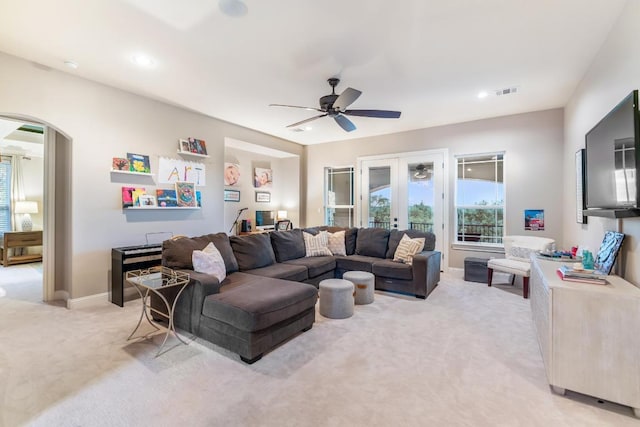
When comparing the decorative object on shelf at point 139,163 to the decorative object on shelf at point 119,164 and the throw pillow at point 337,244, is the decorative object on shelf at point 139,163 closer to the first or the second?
the decorative object on shelf at point 119,164

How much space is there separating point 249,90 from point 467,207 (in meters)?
4.41

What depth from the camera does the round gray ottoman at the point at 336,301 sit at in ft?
10.7

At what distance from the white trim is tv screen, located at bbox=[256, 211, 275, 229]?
3.48 metres

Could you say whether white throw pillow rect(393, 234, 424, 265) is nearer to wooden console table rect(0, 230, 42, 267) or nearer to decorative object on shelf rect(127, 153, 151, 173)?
decorative object on shelf rect(127, 153, 151, 173)

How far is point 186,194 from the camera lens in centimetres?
464

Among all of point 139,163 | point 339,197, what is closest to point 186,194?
point 139,163

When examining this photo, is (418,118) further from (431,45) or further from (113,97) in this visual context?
(113,97)

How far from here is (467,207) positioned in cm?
560

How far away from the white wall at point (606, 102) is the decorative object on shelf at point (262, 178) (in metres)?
5.85

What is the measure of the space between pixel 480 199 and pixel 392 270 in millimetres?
2640

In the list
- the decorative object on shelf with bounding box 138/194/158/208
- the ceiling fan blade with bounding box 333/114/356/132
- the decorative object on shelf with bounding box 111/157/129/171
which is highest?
the ceiling fan blade with bounding box 333/114/356/132

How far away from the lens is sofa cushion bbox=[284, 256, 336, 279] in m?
4.11

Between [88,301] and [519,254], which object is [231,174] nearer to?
[88,301]

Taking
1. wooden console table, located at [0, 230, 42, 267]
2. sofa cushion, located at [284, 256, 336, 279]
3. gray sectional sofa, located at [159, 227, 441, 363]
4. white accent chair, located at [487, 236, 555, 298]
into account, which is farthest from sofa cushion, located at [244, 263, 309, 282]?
wooden console table, located at [0, 230, 42, 267]
